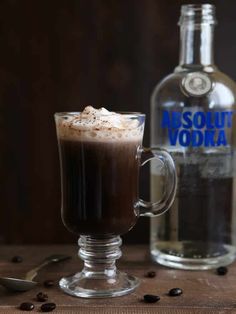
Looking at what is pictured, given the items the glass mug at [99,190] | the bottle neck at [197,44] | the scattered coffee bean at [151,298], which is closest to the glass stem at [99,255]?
the glass mug at [99,190]

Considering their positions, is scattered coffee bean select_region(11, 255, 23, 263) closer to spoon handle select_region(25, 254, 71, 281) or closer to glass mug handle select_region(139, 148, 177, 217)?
spoon handle select_region(25, 254, 71, 281)

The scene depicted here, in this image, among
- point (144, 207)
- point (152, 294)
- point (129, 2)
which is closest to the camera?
point (152, 294)

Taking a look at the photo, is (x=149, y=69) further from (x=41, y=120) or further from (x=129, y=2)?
(x=41, y=120)

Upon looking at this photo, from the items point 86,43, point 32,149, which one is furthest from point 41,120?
point 86,43

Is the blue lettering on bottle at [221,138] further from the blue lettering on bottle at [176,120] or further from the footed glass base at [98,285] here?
the footed glass base at [98,285]

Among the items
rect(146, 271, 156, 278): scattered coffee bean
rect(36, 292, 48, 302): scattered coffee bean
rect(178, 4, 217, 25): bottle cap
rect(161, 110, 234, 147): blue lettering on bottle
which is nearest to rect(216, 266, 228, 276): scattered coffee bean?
rect(146, 271, 156, 278): scattered coffee bean

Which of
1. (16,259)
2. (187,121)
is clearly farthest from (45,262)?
(187,121)
